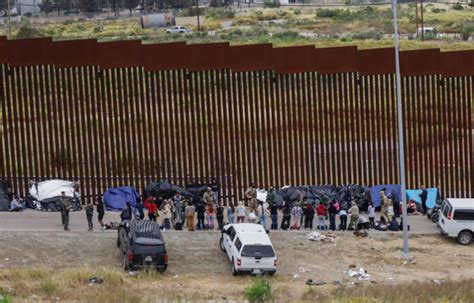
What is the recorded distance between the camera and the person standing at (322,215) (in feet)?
92.0

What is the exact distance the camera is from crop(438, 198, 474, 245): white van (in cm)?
2717

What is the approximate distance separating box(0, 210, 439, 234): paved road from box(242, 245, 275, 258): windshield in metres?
4.87

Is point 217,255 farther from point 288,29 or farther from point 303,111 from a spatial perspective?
point 288,29

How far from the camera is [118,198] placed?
2977cm

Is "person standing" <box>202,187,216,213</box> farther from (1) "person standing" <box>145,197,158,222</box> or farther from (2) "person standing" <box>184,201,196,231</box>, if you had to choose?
(1) "person standing" <box>145,197,158,222</box>

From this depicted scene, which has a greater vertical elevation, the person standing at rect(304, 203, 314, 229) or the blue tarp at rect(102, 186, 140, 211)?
the blue tarp at rect(102, 186, 140, 211)

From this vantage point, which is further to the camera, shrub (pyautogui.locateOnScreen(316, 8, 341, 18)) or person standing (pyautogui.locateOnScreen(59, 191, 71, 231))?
shrub (pyautogui.locateOnScreen(316, 8, 341, 18))

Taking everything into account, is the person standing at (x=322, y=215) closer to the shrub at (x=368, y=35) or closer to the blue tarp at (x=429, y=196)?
the blue tarp at (x=429, y=196)

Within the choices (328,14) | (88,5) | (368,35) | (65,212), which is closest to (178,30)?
(368,35)

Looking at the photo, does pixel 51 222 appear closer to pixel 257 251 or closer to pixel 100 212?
pixel 100 212

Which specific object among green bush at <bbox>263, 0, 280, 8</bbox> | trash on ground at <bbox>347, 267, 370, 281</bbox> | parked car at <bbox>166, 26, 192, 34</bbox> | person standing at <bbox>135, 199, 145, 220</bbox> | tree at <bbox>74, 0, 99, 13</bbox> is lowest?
trash on ground at <bbox>347, 267, 370, 281</bbox>

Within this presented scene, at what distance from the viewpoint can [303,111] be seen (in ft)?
101

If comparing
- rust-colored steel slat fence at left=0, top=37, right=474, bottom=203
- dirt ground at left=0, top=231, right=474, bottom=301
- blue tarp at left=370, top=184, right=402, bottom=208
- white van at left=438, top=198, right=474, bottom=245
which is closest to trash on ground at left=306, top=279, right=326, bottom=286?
dirt ground at left=0, top=231, right=474, bottom=301

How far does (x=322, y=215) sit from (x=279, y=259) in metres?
2.88
